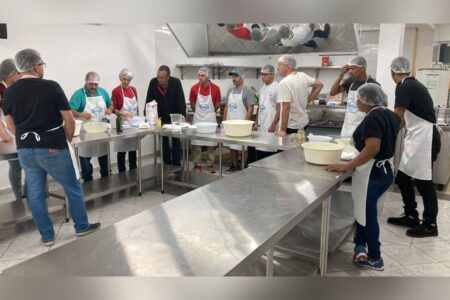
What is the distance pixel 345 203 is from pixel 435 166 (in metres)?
1.54

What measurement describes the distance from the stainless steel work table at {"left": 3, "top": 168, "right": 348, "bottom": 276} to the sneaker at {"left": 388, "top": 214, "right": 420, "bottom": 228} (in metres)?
1.69

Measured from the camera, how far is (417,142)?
2.99 metres

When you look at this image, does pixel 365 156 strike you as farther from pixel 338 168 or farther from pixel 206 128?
pixel 206 128

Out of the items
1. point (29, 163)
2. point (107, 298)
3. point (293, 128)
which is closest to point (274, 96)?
point (293, 128)

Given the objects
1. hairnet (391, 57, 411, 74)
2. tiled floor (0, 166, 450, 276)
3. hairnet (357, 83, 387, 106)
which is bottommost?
tiled floor (0, 166, 450, 276)

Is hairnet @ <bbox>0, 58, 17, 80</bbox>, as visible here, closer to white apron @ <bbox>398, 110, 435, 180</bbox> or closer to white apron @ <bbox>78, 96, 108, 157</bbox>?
white apron @ <bbox>78, 96, 108, 157</bbox>

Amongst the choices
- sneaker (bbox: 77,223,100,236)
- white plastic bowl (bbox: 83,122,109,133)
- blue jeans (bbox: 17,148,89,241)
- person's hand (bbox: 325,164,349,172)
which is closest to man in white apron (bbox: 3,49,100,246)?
blue jeans (bbox: 17,148,89,241)

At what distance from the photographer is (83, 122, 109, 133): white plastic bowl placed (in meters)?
3.58

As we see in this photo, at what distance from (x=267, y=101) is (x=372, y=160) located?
7.01 ft

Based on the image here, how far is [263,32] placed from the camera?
507 centimetres

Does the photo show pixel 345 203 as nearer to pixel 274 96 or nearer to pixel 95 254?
pixel 274 96

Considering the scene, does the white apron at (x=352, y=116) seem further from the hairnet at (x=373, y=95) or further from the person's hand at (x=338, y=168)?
the person's hand at (x=338, y=168)

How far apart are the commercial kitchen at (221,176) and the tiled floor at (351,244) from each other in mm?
15

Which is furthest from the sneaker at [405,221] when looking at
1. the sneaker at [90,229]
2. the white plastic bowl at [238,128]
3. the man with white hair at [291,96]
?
the sneaker at [90,229]
